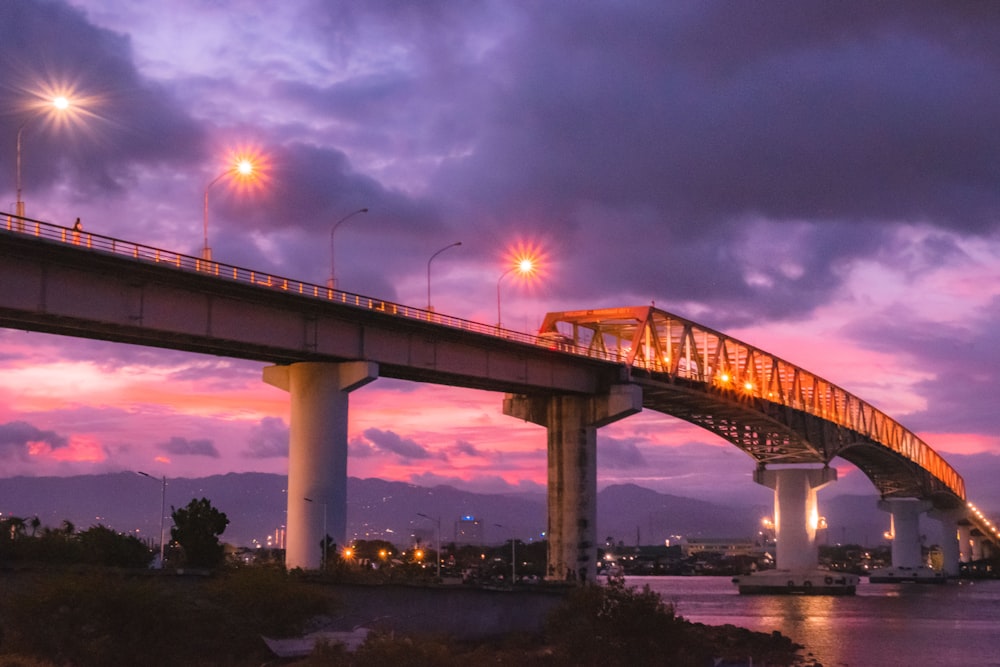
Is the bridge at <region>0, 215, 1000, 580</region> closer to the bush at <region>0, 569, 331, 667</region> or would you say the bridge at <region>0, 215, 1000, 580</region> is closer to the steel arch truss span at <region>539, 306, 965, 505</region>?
the steel arch truss span at <region>539, 306, 965, 505</region>

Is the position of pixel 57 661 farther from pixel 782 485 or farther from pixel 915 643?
pixel 782 485

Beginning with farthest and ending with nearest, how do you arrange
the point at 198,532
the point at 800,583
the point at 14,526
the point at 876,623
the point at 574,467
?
the point at 800,583
the point at 876,623
the point at 574,467
the point at 198,532
the point at 14,526

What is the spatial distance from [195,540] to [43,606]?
21.9 m

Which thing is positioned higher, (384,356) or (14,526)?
(384,356)

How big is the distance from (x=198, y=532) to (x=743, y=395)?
68416 mm

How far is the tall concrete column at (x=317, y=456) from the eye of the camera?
63969 millimetres

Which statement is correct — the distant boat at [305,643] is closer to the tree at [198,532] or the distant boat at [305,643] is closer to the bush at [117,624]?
the bush at [117,624]

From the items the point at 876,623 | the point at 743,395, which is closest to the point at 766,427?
the point at 743,395

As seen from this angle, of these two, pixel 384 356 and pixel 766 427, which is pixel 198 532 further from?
pixel 766 427

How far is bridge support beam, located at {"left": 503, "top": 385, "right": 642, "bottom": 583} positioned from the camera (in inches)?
3479

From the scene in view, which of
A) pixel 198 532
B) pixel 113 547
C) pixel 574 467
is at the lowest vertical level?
pixel 113 547

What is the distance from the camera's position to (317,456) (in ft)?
211

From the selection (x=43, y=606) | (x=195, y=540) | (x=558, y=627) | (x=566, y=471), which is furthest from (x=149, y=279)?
(x=566, y=471)

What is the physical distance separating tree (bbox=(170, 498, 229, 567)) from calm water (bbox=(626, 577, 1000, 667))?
22.5 meters
